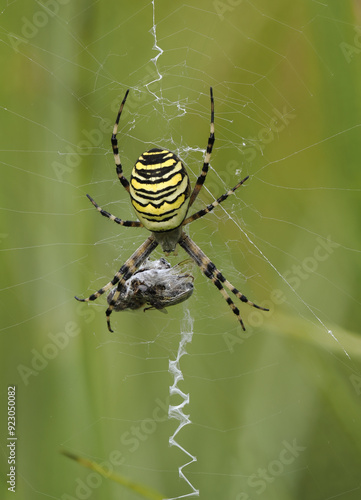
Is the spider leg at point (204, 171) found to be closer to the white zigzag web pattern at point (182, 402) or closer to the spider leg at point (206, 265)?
the spider leg at point (206, 265)

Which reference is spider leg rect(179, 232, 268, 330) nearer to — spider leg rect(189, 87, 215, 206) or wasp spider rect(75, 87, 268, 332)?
wasp spider rect(75, 87, 268, 332)

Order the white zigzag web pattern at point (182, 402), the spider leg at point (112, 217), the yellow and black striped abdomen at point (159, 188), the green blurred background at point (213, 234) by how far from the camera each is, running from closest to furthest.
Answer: the green blurred background at point (213, 234), the yellow and black striped abdomen at point (159, 188), the white zigzag web pattern at point (182, 402), the spider leg at point (112, 217)

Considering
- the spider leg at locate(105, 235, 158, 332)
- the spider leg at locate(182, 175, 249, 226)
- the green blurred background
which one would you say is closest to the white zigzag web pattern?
the green blurred background

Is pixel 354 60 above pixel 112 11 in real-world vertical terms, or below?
below

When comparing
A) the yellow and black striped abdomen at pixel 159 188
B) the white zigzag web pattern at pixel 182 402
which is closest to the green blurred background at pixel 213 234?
the white zigzag web pattern at pixel 182 402

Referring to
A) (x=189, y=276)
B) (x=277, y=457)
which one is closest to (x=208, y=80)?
(x=189, y=276)

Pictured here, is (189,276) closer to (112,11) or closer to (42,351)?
(42,351)
